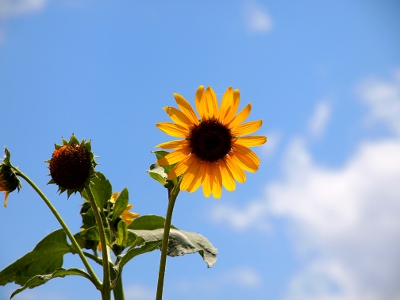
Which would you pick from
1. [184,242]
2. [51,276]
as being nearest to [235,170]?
[184,242]

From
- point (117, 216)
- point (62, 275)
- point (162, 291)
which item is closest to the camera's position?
point (162, 291)

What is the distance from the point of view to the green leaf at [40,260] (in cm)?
216

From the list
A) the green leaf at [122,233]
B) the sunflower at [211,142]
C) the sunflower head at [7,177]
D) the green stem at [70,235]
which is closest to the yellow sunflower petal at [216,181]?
the sunflower at [211,142]

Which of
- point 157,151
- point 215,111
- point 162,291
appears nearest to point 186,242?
point 162,291

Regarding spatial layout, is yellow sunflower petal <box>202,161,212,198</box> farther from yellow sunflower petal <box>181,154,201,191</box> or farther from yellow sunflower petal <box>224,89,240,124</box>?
yellow sunflower petal <box>224,89,240,124</box>

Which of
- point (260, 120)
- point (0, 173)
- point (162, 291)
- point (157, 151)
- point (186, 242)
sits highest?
point (260, 120)

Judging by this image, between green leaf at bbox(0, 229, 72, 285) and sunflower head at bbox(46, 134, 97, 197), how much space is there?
1.03ft

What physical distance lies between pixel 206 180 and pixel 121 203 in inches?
17.3

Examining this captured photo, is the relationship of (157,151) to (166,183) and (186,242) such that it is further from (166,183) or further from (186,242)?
(186,242)

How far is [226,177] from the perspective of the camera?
7.11 feet

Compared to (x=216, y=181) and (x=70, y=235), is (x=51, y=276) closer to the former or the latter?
(x=70, y=235)

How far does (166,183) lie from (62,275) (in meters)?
0.52

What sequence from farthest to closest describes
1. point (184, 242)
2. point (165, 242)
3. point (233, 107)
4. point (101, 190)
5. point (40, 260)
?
1. point (101, 190)
2. point (40, 260)
3. point (233, 107)
4. point (184, 242)
5. point (165, 242)

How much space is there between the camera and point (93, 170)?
6.61ft
